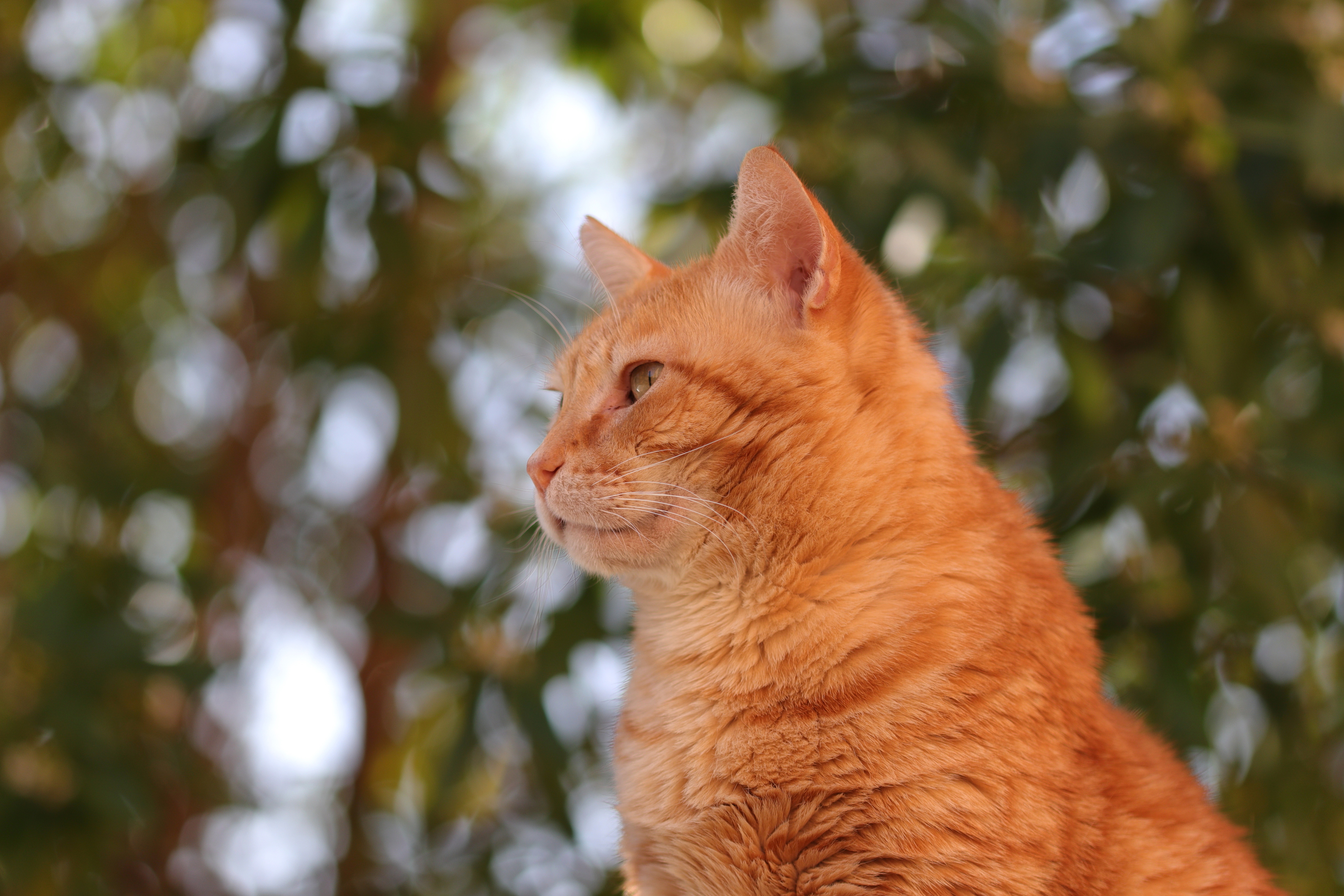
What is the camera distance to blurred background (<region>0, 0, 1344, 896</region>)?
5.98 ft

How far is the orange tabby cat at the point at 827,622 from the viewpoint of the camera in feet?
A: 3.46

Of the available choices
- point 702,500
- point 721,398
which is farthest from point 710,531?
point 721,398

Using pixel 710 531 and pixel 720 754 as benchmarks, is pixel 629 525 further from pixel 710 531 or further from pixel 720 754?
pixel 720 754

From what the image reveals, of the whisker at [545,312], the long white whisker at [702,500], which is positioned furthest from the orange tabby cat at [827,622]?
the whisker at [545,312]

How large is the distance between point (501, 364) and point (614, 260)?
3.33ft

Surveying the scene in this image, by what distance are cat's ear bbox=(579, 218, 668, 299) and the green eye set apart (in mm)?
315

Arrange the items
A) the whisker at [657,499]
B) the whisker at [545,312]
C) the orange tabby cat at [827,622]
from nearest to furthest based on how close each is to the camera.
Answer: the orange tabby cat at [827,622], the whisker at [657,499], the whisker at [545,312]

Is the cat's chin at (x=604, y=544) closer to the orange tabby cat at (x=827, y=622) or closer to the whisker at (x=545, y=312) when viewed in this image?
the orange tabby cat at (x=827, y=622)

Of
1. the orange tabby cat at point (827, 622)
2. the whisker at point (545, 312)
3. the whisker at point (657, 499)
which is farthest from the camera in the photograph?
the whisker at point (545, 312)

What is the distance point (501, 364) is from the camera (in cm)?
264

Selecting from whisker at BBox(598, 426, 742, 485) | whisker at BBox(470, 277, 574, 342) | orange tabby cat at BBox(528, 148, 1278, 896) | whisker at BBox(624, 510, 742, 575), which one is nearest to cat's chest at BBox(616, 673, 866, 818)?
orange tabby cat at BBox(528, 148, 1278, 896)

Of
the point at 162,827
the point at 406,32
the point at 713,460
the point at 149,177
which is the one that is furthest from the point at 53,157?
the point at 713,460

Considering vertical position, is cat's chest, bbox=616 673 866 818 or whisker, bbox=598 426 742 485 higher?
whisker, bbox=598 426 742 485

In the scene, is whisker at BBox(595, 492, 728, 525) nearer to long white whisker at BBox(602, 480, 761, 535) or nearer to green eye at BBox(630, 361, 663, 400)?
long white whisker at BBox(602, 480, 761, 535)
